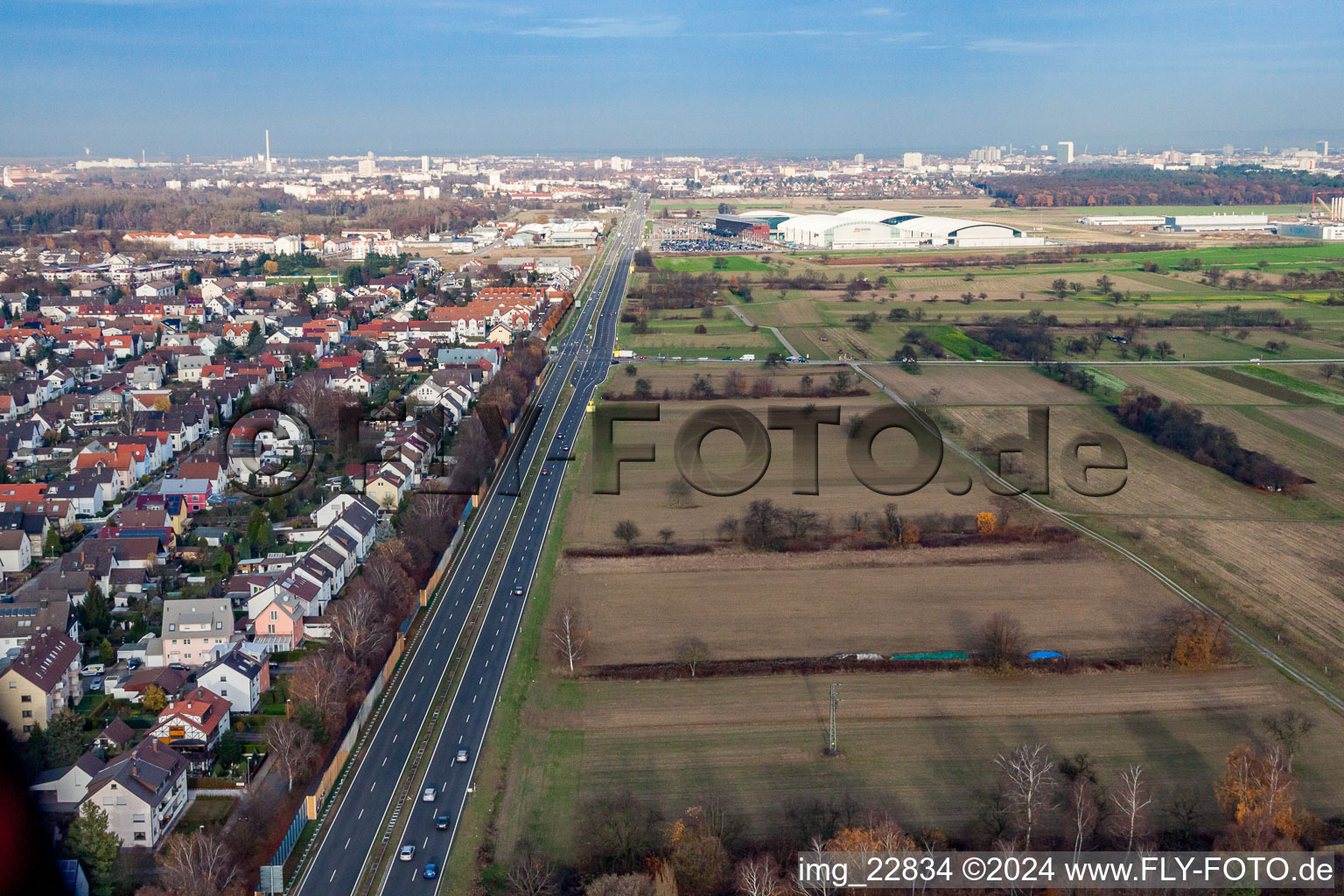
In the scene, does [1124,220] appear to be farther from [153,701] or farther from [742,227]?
[153,701]

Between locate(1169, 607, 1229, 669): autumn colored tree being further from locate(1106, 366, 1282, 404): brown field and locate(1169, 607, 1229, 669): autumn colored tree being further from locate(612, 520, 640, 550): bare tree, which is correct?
locate(1106, 366, 1282, 404): brown field

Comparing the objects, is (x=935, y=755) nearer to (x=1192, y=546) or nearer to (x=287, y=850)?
(x=287, y=850)

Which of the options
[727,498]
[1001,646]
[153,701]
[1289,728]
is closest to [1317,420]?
[727,498]

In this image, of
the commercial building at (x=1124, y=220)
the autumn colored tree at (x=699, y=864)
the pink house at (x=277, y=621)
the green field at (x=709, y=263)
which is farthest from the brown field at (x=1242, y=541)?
the commercial building at (x=1124, y=220)

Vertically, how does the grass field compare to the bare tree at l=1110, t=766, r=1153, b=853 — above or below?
above

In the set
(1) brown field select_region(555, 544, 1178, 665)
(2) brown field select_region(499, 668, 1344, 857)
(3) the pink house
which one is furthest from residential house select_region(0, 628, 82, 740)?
(1) brown field select_region(555, 544, 1178, 665)

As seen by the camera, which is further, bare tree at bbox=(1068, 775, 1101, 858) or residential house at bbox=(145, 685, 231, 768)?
residential house at bbox=(145, 685, 231, 768)
